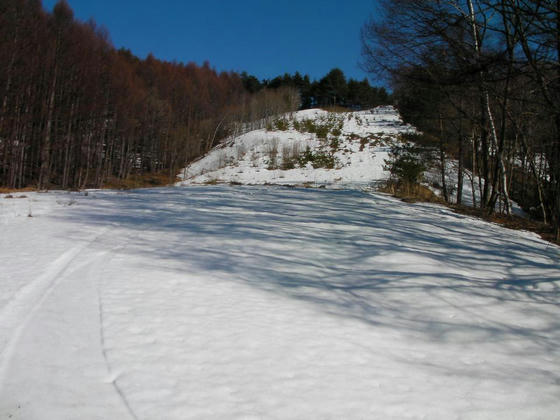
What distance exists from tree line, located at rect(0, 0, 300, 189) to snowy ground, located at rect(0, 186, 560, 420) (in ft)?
53.7

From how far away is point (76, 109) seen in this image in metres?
21.6

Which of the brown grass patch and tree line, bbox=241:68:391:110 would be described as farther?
tree line, bbox=241:68:391:110

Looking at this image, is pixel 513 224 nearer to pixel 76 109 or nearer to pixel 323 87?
pixel 76 109

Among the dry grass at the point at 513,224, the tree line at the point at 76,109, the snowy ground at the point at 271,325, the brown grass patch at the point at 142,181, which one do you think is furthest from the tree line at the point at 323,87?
the snowy ground at the point at 271,325

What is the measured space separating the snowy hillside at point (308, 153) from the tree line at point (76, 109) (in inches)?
220

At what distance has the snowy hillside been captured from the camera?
27.1 meters

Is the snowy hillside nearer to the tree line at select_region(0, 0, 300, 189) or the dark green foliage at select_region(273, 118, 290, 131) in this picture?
the dark green foliage at select_region(273, 118, 290, 131)

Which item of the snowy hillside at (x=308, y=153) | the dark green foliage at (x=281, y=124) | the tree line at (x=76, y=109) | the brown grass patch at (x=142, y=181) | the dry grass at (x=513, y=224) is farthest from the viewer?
the dark green foliage at (x=281, y=124)

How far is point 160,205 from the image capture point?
28.5 ft

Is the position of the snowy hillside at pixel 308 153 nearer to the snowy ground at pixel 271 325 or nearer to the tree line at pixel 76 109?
the tree line at pixel 76 109

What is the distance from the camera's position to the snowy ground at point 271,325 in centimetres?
200

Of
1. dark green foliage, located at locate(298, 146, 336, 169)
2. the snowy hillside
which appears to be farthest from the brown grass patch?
dark green foliage, located at locate(298, 146, 336, 169)

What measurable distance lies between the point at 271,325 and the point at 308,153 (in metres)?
29.1

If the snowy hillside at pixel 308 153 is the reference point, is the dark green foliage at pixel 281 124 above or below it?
above
